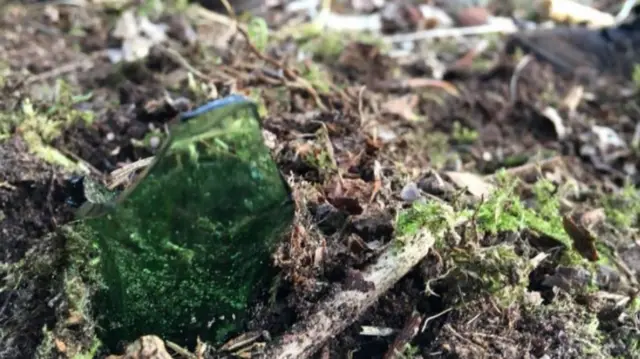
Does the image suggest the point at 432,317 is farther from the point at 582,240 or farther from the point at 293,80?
the point at 293,80

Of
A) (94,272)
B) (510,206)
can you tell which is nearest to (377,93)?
(510,206)

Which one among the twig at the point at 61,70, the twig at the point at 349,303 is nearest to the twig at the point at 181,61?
the twig at the point at 61,70

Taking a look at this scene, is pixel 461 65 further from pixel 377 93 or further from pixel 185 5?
pixel 185 5

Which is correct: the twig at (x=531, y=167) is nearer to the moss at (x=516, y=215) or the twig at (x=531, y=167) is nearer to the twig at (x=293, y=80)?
the moss at (x=516, y=215)

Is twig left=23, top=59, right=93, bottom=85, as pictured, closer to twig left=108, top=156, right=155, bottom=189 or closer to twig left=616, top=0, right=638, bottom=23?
twig left=108, top=156, right=155, bottom=189

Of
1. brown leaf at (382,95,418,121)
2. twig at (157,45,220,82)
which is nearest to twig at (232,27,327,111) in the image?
twig at (157,45,220,82)

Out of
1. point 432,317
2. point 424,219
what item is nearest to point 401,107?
point 424,219

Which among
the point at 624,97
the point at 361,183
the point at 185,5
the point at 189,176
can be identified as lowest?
the point at 624,97
